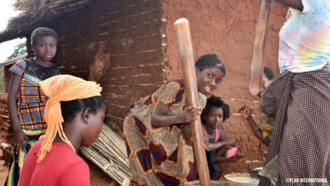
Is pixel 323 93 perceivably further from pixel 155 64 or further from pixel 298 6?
pixel 155 64

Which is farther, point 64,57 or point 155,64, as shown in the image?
point 64,57

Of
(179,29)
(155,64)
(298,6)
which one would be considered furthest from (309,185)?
(155,64)

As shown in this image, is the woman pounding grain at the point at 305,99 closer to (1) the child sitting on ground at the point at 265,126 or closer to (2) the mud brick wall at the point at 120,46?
(1) the child sitting on ground at the point at 265,126

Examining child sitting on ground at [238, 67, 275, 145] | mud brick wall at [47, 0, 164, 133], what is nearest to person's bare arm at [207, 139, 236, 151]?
child sitting on ground at [238, 67, 275, 145]

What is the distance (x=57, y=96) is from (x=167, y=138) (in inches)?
50.5

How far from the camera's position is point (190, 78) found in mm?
1635

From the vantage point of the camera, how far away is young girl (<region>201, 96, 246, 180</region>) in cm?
289

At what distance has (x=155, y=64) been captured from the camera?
11.9 feet

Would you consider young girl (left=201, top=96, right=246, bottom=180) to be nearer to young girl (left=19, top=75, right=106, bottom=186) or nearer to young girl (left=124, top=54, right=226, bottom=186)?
young girl (left=124, top=54, right=226, bottom=186)

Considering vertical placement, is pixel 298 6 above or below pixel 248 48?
above

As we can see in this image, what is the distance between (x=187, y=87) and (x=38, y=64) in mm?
1921

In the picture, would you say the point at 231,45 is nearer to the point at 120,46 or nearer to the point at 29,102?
the point at 120,46

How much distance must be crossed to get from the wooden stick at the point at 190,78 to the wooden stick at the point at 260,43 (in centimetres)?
51

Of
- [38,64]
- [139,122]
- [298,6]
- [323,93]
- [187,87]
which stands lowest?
[139,122]
